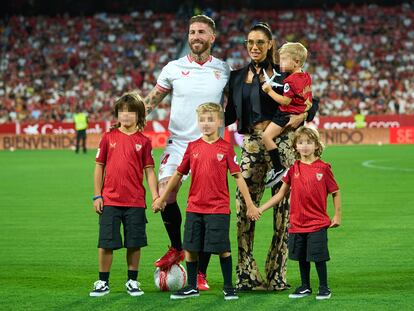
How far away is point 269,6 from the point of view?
5175cm

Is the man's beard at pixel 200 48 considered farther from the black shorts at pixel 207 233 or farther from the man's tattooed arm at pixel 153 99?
the black shorts at pixel 207 233

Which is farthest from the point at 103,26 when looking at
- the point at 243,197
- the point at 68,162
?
the point at 243,197

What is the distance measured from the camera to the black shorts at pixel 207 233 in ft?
26.2

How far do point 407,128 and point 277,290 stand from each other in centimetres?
3176

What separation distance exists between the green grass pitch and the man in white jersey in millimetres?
589

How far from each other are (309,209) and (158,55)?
133 ft

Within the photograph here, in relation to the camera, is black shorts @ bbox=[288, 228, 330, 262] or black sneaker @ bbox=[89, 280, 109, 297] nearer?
black shorts @ bbox=[288, 228, 330, 262]

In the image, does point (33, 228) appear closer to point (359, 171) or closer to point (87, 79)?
point (359, 171)

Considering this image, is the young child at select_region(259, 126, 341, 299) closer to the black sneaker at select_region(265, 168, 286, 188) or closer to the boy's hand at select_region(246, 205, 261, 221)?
the boy's hand at select_region(246, 205, 261, 221)

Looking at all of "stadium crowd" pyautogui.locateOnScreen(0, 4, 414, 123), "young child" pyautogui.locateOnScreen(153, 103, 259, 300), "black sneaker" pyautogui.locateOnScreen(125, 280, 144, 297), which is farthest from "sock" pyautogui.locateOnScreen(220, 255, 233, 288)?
"stadium crowd" pyautogui.locateOnScreen(0, 4, 414, 123)

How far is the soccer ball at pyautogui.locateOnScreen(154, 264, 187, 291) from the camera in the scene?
28.5 feet

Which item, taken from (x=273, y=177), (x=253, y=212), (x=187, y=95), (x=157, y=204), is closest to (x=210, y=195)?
(x=253, y=212)

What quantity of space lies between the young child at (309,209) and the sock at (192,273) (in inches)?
29.0

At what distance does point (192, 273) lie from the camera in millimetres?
8203
